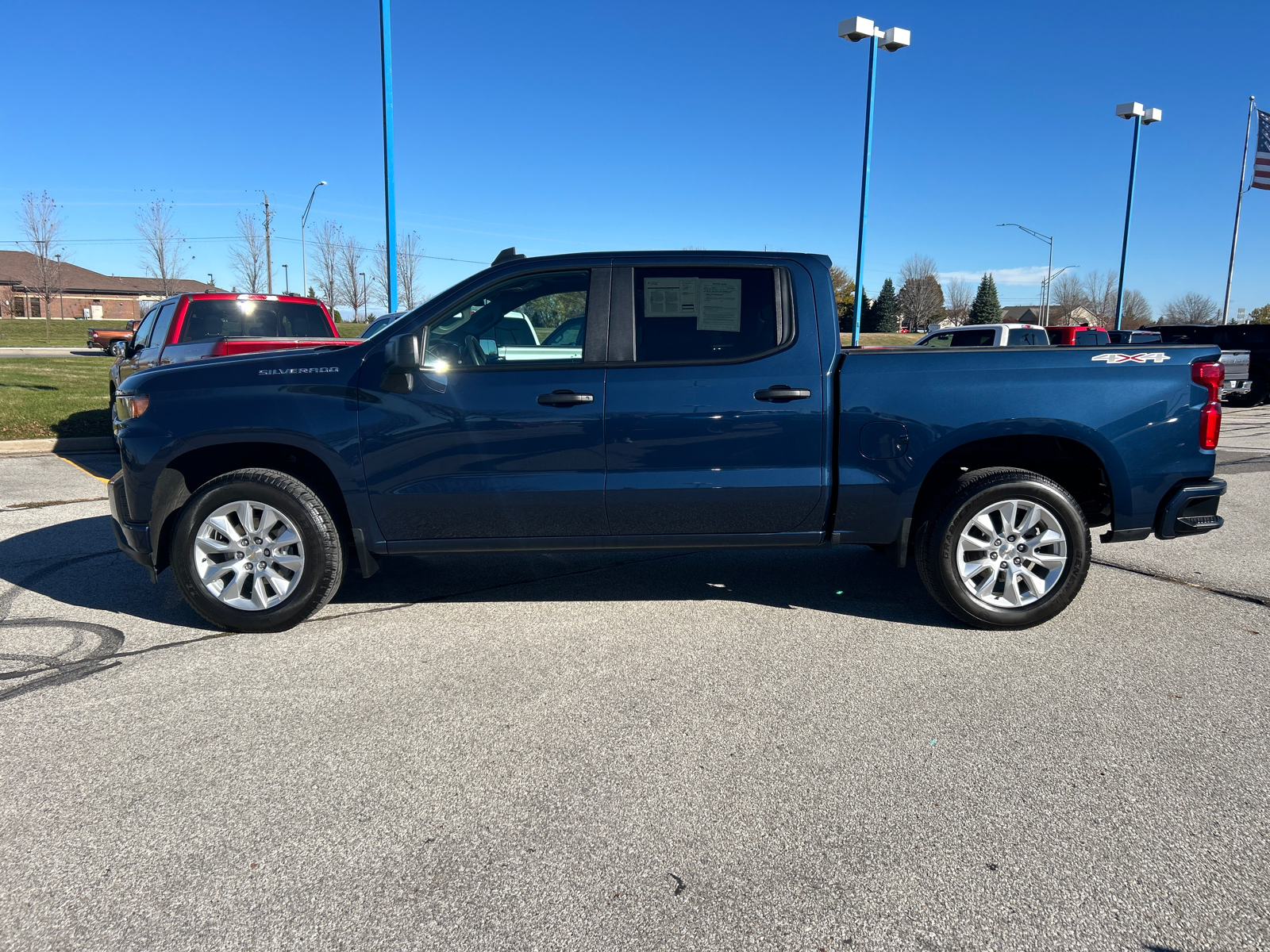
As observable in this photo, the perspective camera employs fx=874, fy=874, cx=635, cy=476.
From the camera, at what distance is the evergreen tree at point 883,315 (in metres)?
80.4

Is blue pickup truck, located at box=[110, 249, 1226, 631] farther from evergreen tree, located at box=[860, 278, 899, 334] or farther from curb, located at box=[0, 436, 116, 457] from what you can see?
evergreen tree, located at box=[860, 278, 899, 334]

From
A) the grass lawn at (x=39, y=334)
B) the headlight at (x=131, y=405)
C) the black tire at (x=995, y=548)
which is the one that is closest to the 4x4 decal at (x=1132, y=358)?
the black tire at (x=995, y=548)

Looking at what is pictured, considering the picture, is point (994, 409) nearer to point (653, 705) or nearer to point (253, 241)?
point (653, 705)

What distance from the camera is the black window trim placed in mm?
4492

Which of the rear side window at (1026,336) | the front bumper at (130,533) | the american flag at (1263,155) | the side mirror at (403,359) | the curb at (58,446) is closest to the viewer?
the side mirror at (403,359)

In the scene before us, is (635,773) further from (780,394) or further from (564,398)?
(780,394)

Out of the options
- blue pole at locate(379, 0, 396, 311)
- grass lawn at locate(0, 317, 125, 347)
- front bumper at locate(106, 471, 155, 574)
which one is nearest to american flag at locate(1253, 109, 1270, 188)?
blue pole at locate(379, 0, 396, 311)

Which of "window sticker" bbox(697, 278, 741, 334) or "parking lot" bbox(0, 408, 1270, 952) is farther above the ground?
"window sticker" bbox(697, 278, 741, 334)

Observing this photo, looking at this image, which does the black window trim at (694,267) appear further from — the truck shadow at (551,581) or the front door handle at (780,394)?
the truck shadow at (551,581)

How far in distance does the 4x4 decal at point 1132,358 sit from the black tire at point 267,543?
4071mm

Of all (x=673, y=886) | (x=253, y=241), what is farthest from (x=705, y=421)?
(x=253, y=241)

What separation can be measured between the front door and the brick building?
8820cm

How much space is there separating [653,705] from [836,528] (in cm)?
154

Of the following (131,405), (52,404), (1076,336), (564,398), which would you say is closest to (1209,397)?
(564,398)
